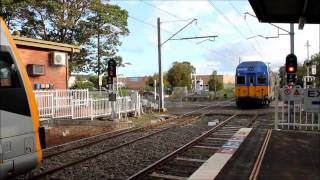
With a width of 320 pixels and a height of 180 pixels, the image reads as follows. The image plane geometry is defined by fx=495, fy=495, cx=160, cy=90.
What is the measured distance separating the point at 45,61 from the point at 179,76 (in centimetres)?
7493

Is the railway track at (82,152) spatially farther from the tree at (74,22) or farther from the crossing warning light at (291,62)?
the tree at (74,22)

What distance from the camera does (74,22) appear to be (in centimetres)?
3906

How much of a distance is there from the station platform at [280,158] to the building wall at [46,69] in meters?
11.4

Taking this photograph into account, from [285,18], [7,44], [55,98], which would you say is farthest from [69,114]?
[7,44]

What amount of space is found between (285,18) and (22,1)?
1072 inches

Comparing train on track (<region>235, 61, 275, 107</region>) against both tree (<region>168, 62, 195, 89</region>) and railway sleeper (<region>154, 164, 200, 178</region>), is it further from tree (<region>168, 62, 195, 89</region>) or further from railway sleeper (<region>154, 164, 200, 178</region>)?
tree (<region>168, 62, 195, 89</region>)

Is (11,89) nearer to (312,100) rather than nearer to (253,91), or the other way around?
(312,100)

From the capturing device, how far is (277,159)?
12391 millimetres

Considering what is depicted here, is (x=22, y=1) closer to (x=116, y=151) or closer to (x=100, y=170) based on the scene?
(x=116, y=151)

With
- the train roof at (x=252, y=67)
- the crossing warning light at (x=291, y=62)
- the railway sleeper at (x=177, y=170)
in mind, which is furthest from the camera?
the train roof at (x=252, y=67)

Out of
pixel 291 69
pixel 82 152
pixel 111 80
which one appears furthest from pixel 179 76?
pixel 82 152

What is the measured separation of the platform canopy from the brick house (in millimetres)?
12659

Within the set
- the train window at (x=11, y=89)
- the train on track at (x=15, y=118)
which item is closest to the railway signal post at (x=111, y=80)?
the train on track at (x=15, y=118)

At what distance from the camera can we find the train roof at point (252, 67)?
36.0m
